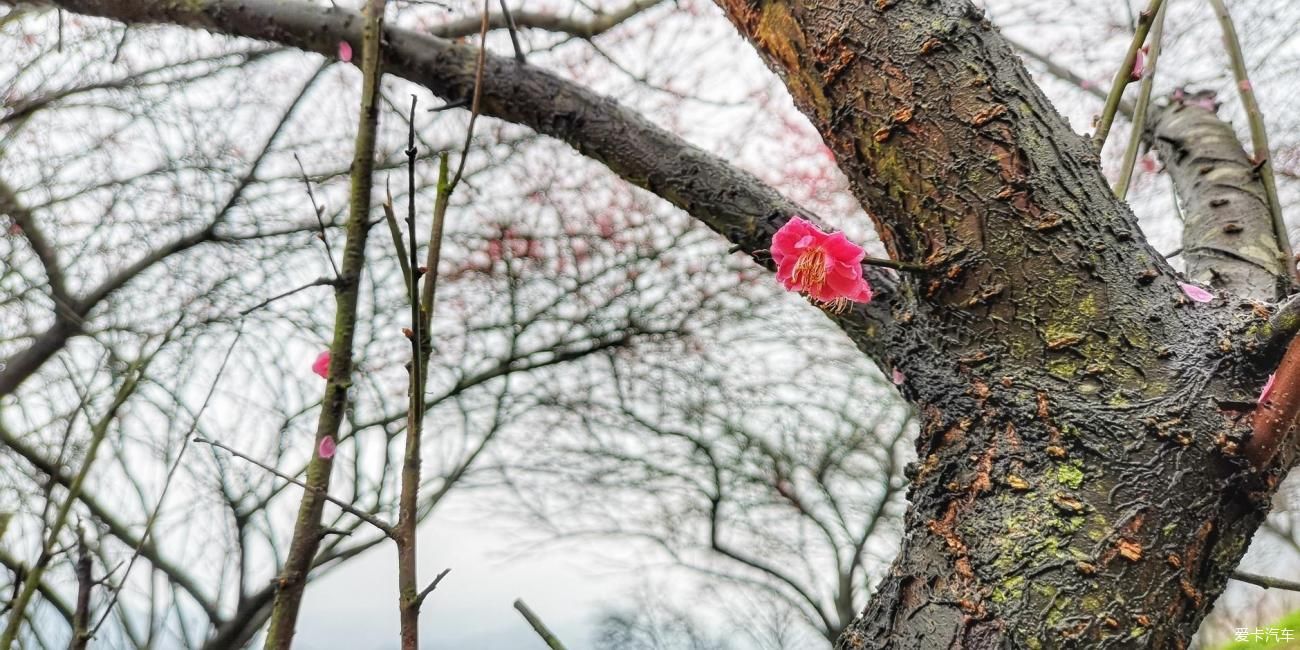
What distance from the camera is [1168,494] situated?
0.39 m

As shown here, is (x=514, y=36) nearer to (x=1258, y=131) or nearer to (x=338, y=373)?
(x=338, y=373)

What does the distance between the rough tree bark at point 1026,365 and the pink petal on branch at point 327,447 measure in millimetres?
303

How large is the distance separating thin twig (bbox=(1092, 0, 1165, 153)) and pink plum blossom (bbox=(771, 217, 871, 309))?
0.19 metres

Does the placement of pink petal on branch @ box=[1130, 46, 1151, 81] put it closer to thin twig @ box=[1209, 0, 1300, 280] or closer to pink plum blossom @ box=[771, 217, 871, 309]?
thin twig @ box=[1209, 0, 1300, 280]

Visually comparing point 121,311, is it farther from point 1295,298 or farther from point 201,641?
point 1295,298

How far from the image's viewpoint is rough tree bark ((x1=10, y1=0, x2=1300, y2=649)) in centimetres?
39

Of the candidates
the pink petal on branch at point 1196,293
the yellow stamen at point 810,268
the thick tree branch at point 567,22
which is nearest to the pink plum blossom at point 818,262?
the yellow stamen at point 810,268

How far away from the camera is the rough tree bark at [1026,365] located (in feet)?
1.27

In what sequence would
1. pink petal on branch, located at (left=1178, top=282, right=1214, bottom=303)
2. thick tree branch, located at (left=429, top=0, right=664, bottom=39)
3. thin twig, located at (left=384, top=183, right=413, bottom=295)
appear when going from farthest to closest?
thick tree branch, located at (left=429, top=0, right=664, bottom=39), pink petal on branch, located at (left=1178, top=282, right=1214, bottom=303), thin twig, located at (left=384, top=183, right=413, bottom=295)

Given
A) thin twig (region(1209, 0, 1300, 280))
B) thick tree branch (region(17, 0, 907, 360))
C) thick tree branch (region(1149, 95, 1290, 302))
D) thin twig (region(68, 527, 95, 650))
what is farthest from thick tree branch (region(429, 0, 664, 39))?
thin twig (region(68, 527, 95, 650))

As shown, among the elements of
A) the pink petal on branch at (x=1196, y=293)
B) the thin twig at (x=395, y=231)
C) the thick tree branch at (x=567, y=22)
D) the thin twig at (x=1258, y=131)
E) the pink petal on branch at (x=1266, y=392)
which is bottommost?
the pink petal on branch at (x=1266, y=392)

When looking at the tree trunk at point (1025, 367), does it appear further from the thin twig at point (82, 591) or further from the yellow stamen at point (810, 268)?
the thin twig at point (82, 591)

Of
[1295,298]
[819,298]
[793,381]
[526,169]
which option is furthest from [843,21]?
[793,381]

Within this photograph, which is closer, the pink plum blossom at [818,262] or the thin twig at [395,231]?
the thin twig at [395,231]
